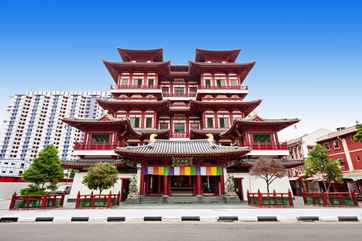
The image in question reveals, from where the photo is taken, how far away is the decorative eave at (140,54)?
3062 cm

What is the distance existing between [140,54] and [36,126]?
9008cm

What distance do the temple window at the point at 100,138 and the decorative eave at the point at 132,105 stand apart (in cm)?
479

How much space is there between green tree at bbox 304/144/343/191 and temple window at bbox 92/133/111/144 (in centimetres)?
2307

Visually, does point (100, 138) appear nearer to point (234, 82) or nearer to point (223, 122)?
point (223, 122)

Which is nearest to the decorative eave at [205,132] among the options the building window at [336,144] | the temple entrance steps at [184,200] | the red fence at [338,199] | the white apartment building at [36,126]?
the temple entrance steps at [184,200]

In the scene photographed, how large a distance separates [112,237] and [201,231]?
10.5 feet

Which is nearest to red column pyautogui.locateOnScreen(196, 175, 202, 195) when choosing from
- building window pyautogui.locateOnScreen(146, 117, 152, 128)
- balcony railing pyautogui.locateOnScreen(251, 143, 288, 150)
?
balcony railing pyautogui.locateOnScreen(251, 143, 288, 150)

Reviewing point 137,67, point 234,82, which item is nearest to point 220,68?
point 234,82

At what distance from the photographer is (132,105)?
2594cm

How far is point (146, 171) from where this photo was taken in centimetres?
1844

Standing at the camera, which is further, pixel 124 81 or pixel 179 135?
pixel 124 81

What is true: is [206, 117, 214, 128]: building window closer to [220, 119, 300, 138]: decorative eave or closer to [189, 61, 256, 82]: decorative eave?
[220, 119, 300, 138]: decorative eave

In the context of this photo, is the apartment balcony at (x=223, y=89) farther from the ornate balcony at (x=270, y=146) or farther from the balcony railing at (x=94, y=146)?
the balcony railing at (x=94, y=146)

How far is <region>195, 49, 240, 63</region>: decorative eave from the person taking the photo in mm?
31297
